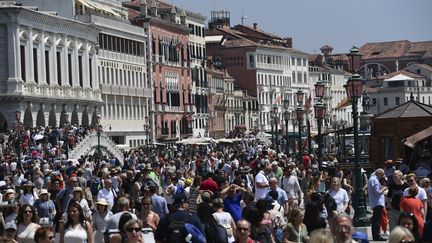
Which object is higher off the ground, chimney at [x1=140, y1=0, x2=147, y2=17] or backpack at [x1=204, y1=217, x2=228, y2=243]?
chimney at [x1=140, y1=0, x2=147, y2=17]

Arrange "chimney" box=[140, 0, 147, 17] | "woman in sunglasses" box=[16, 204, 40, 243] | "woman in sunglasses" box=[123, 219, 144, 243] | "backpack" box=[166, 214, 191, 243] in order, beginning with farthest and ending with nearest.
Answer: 1. "chimney" box=[140, 0, 147, 17]
2. "woman in sunglasses" box=[16, 204, 40, 243]
3. "backpack" box=[166, 214, 191, 243]
4. "woman in sunglasses" box=[123, 219, 144, 243]

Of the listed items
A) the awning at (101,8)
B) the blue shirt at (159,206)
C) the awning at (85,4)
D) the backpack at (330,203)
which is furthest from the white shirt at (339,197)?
the awning at (101,8)

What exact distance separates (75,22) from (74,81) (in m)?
3.19

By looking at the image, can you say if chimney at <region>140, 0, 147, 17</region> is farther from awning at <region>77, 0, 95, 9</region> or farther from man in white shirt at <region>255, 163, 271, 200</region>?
man in white shirt at <region>255, 163, 271, 200</region>

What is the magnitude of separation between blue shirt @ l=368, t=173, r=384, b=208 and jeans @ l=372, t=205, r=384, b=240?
0.11m

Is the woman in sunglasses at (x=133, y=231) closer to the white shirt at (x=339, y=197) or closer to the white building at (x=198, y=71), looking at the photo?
the white shirt at (x=339, y=197)

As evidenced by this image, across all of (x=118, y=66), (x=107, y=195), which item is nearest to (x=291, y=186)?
(x=107, y=195)

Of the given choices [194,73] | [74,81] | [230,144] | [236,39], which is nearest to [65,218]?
[74,81]

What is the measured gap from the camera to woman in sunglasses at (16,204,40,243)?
18578 millimetres

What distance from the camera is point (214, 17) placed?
150 metres

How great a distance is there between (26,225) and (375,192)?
341 inches

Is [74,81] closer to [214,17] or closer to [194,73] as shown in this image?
[194,73]

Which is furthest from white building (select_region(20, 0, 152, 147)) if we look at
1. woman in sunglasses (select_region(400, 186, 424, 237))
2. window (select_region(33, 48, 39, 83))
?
woman in sunglasses (select_region(400, 186, 424, 237))

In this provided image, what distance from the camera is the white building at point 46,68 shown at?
255 feet
